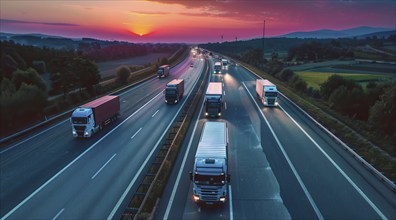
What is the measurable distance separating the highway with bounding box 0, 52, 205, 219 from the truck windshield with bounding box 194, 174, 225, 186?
531 centimetres

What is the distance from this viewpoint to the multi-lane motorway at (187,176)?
16547 mm

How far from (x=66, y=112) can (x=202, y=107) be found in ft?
66.1

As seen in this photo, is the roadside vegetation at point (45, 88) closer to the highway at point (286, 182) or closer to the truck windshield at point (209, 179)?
the highway at point (286, 182)

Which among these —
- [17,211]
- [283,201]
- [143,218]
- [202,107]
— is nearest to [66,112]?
[202,107]

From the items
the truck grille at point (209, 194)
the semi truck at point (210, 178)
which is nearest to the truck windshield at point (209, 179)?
the semi truck at point (210, 178)

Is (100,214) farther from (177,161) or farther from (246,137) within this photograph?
(246,137)

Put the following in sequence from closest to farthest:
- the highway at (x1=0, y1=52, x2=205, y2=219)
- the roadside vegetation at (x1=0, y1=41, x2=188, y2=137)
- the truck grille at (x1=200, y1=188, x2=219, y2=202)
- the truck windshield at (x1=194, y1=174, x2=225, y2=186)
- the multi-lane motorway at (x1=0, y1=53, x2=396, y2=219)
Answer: the truck windshield at (x1=194, y1=174, x2=225, y2=186) < the truck grille at (x1=200, y1=188, x2=219, y2=202) < the multi-lane motorway at (x1=0, y1=53, x2=396, y2=219) < the highway at (x1=0, y1=52, x2=205, y2=219) < the roadside vegetation at (x1=0, y1=41, x2=188, y2=137)

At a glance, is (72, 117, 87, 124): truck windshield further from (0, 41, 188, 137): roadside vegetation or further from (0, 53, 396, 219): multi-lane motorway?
(0, 41, 188, 137): roadside vegetation

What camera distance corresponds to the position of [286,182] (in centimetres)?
1941

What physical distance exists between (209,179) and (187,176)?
15.8 feet

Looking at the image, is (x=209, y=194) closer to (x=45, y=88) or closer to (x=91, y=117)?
(x=91, y=117)

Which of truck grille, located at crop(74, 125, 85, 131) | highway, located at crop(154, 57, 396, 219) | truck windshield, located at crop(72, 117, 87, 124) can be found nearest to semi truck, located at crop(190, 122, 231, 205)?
highway, located at crop(154, 57, 396, 219)

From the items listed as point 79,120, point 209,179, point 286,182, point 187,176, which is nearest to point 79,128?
point 79,120

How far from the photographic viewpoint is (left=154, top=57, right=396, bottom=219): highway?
16.2 m
